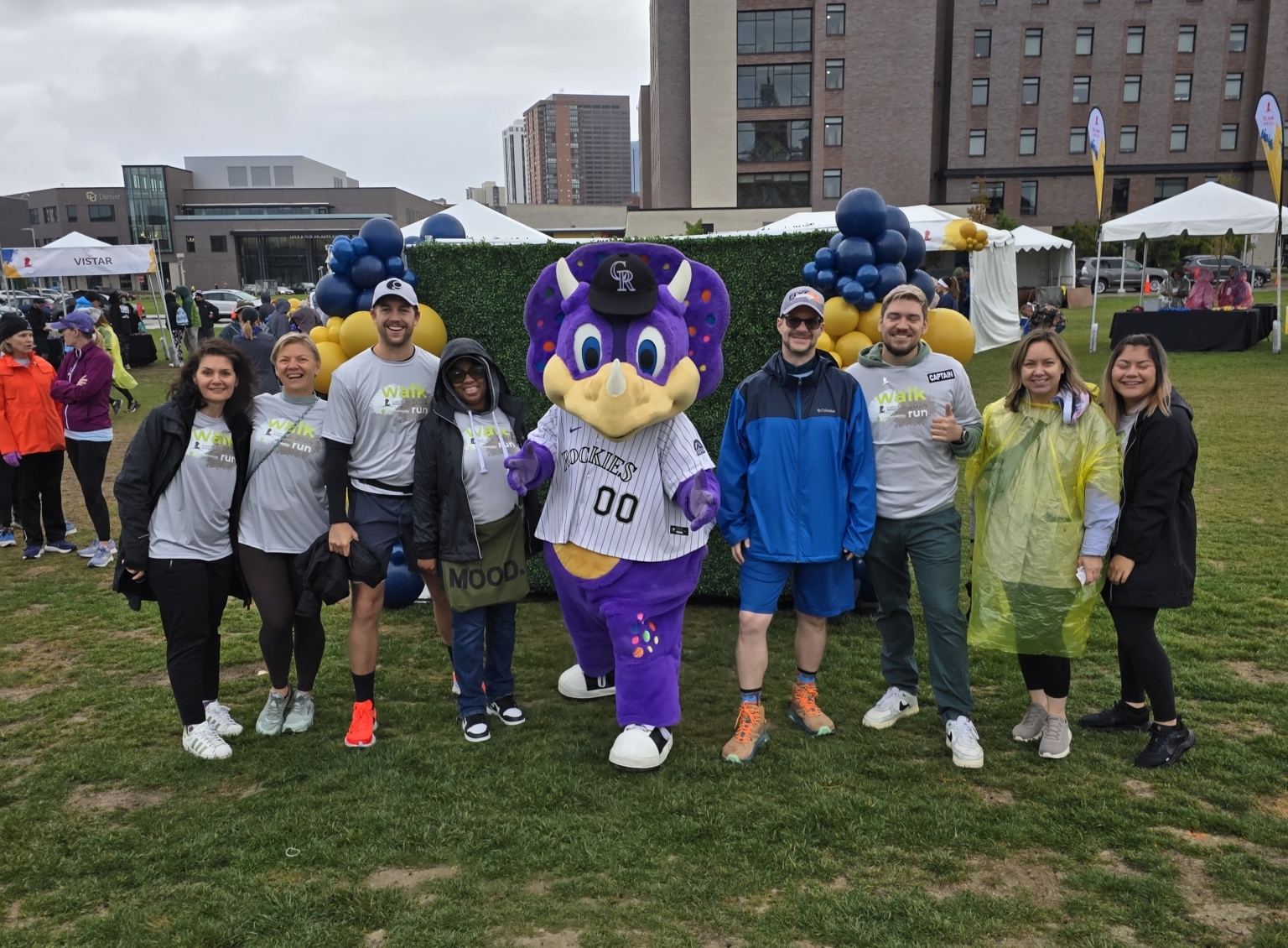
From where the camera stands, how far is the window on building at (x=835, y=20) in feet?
133

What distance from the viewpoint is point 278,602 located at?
3885mm

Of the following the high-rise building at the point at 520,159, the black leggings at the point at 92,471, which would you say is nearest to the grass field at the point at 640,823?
the black leggings at the point at 92,471

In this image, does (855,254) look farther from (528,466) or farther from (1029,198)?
(1029,198)

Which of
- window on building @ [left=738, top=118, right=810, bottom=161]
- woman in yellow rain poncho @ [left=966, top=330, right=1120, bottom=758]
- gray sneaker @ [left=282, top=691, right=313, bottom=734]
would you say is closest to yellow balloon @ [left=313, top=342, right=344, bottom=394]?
gray sneaker @ [left=282, top=691, right=313, bottom=734]

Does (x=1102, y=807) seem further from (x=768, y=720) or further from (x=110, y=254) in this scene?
(x=110, y=254)

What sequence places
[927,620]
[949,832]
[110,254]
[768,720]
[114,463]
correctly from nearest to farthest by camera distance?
[949,832] < [927,620] < [768,720] < [114,463] < [110,254]

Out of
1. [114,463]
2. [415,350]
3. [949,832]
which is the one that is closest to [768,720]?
[949,832]

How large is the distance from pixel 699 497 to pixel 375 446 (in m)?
1.40

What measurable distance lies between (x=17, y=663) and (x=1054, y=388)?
5.50 metres

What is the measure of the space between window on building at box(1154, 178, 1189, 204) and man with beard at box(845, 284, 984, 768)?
4629 cm

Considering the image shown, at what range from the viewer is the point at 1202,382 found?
43.0 feet

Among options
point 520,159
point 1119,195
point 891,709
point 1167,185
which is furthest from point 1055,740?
point 520,159


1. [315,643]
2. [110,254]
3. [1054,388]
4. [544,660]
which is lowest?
[544,660]

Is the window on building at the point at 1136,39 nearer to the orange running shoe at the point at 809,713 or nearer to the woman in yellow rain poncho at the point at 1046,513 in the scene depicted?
the woman in yellow rain poncho at the point at 1046,513
